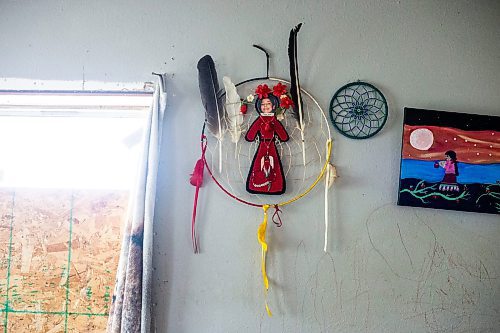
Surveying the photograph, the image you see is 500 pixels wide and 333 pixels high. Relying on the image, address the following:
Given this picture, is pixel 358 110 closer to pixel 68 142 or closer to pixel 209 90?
pixel 209 90

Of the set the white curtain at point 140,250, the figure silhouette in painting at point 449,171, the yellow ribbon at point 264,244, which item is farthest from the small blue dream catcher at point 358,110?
the white curtain at point 140,250

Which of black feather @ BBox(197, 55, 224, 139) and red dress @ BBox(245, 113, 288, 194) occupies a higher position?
black feather @ BBox(197, 55, 224, 139)

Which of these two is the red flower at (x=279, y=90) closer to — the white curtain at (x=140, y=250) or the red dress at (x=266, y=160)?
the red dress at (x=266, y=160)

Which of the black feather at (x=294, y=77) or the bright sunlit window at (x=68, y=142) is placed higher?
the black feather at (x=294, y=77)

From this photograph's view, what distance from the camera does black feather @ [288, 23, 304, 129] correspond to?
1717 millimetres

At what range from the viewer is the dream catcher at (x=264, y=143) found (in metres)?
1.74

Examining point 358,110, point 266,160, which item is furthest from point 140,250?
point 358,110

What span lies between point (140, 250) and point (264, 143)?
59 centimetres

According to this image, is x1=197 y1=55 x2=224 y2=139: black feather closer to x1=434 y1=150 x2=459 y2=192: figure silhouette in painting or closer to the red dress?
the red dress

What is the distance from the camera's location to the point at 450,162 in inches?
69.5

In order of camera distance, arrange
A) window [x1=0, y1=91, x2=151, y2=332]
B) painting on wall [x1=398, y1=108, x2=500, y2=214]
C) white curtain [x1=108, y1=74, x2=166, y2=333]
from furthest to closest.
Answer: window [x1=0, y1=91, x2=151, y2=332], painting on wall [x1=398, y1=108, x2=500, y2=214], white curtain [x1=108, y1=74, x2=166, y2=333]

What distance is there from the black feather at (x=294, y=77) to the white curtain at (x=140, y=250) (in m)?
0.48

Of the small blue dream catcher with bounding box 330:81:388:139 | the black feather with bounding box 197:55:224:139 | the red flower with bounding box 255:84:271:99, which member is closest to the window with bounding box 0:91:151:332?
the black feather with bounding box 197:55:224:139

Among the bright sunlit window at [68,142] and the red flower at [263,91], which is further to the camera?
the bright sunlit window at [68,142]
